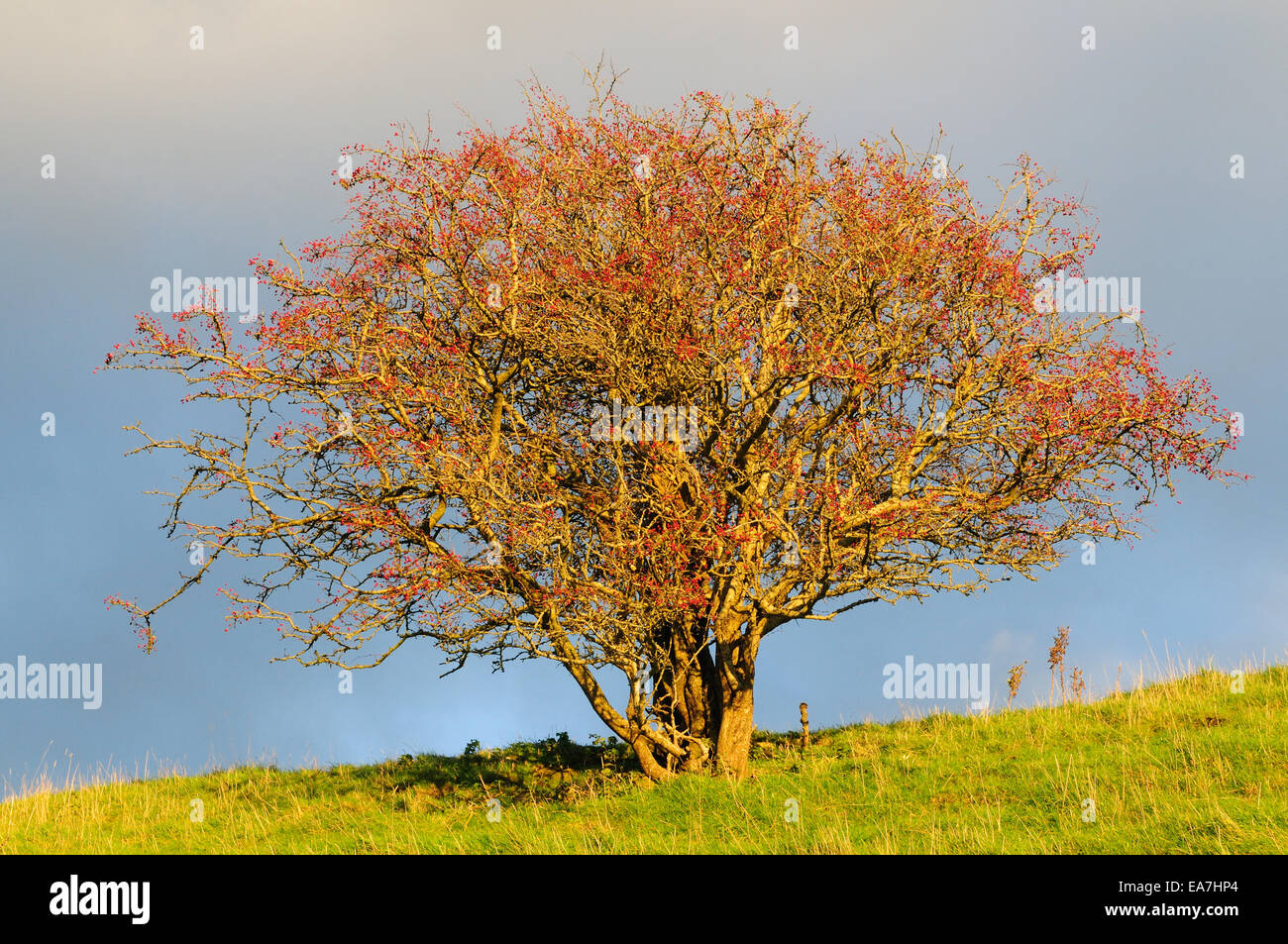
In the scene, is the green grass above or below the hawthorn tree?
below

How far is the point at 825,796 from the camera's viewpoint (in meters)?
17.5

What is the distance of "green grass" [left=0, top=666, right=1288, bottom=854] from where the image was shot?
14.6 metres

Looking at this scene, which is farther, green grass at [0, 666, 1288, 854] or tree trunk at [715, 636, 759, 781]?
tree trunk at [715, 636, 759, 781]

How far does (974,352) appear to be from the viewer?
60.7 ft

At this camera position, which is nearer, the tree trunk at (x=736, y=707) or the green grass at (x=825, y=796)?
the green grass at (x=825, y=796)

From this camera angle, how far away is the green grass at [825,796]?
47.9 feet

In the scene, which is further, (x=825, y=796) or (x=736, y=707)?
(x=736, y=707)

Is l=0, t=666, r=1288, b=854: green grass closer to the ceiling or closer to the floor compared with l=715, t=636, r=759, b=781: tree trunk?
closer to the floor

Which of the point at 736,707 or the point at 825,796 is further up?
the point at 736,707
